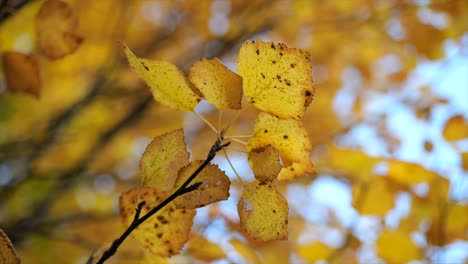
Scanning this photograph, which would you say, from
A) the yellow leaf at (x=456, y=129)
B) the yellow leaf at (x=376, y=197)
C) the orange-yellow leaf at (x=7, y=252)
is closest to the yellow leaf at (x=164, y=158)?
the orange-yellow leaf at (x=7, y=252)

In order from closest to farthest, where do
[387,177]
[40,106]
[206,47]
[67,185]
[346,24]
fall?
[387,177] < [67,185] < [206,47] < [346,24] < [40,106]

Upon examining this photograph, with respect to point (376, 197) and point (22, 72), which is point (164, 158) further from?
point (376, 197)

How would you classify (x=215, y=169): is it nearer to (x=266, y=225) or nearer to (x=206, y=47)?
(x=266, y=225)

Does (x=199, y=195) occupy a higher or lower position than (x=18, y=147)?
lower

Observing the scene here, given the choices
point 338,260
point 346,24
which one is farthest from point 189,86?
point 346,24

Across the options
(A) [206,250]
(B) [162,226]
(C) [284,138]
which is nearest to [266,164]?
(C) [284,138]

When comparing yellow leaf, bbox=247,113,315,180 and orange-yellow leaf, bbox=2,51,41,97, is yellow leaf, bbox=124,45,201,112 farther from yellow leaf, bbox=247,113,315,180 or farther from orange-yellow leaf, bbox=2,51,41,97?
orange-yellow leaf, bbox=2,51,41,97
